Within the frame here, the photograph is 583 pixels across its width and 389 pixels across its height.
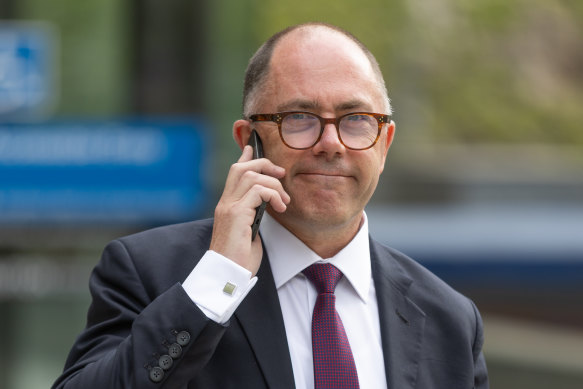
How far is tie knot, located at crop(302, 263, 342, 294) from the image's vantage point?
2.86 metres

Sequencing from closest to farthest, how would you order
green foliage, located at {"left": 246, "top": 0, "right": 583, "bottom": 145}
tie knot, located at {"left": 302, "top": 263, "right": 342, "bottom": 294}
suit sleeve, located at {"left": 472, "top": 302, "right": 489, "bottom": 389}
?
tie knot, located at {"left": 302, "top": 263, "right": 342, "bottom": 294}
suit sleeve, located at {"left": 472, "top": 302, "right": 489, "bottom": 389}
green foliage, located at {"left": 246, "top": 0, "right": 583, "bottom": 145}

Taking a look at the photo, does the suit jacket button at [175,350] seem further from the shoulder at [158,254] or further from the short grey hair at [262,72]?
the short grey hair at [262,72]

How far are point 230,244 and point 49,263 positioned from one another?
6911mm

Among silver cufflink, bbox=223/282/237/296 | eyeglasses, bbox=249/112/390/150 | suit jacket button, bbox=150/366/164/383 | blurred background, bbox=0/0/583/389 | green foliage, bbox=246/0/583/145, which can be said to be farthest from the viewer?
green foliage, bbox=246/0/583/145

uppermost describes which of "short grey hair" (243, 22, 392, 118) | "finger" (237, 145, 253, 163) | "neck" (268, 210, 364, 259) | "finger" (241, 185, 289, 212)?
"short grey hair" (243, 22, 392, 118)

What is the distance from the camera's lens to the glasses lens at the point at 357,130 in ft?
9.02

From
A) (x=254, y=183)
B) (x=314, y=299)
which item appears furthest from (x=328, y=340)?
(x=254, y=183)

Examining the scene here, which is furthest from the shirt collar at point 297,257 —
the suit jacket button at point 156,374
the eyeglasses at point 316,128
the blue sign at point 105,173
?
the blue sign at point 105,173

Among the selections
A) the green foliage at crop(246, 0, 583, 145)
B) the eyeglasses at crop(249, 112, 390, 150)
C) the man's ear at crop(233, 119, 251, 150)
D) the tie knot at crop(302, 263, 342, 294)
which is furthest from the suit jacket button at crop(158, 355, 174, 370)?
the green foliage at crop(246, 0, 583, 145)

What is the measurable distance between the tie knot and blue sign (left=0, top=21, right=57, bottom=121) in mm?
6391

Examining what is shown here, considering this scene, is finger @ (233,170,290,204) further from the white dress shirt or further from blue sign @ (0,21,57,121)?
blue sign @ (0,21,57,121)

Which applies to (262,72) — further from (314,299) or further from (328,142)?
(314,299)

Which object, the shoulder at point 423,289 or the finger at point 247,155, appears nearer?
the finger at point 247,155

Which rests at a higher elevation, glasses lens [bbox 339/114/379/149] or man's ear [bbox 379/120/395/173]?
glasses lens [bbox 339/114/379/149]
